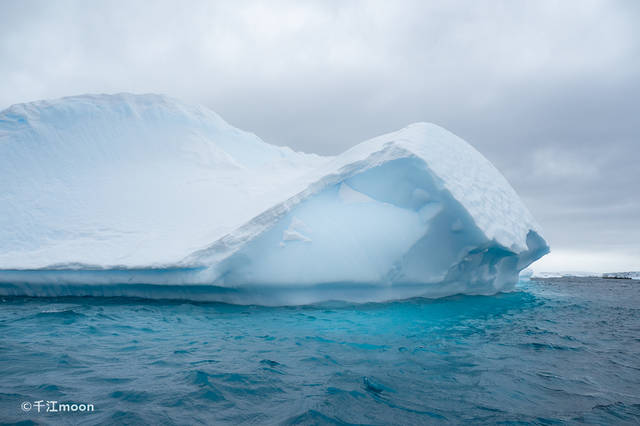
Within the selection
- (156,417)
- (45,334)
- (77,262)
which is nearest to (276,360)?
(156,417)

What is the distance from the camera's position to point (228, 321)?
Result: 510 cm

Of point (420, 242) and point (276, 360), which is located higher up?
point (420, 242)

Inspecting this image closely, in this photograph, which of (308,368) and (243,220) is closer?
(308,368)

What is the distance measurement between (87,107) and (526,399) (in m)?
11.2

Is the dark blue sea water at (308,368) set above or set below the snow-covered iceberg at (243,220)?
below

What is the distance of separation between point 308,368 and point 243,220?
3.73m

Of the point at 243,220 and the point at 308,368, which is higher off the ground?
the point at 243,220

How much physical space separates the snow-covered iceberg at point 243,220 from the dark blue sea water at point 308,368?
815 millimetres

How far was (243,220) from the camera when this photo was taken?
21.3 ft

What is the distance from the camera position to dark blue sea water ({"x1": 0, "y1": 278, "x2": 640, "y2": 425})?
2316mm

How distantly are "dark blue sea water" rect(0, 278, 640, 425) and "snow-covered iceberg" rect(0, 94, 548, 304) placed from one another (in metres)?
0.82

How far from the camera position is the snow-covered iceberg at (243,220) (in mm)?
6066

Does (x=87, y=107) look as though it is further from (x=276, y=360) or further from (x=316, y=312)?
(x=276, y=360)

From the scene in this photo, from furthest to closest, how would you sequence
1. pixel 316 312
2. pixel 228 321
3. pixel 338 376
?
pixel 316 312, pixel 228 321, pixel 338 376
